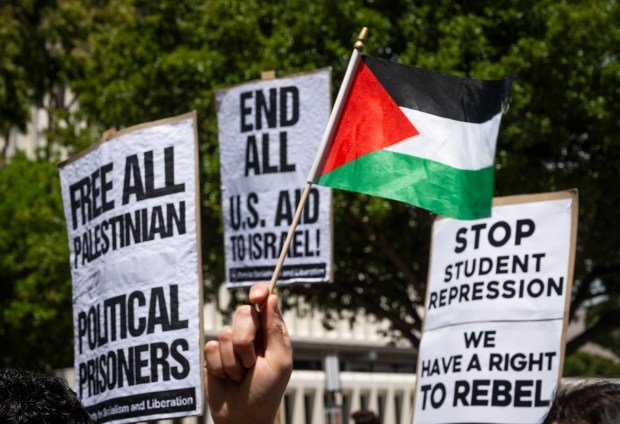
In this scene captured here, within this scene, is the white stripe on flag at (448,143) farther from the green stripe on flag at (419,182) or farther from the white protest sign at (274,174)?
the white protest sign at (274,174)

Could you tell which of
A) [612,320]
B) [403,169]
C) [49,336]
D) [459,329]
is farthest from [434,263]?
[49,336]

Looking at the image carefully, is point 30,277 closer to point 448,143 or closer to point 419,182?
point 448,143

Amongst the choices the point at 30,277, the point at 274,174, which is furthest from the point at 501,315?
the point at 30,277

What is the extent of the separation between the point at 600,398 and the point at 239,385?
82 centimetres

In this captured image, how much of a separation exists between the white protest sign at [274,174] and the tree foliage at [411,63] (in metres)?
7.37

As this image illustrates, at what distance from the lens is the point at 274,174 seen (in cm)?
799

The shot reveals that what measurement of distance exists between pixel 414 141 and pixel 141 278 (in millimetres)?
1963

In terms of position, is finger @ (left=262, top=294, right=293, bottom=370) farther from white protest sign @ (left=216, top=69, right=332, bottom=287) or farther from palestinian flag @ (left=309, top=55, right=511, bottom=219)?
white protest sign @ (left=216, top=69, right=332, bottom=287)

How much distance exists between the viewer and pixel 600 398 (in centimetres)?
260

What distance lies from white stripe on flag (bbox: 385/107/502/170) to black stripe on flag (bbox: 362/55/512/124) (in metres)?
0.03

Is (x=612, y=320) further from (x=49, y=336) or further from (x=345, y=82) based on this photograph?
(x=345, y=82)

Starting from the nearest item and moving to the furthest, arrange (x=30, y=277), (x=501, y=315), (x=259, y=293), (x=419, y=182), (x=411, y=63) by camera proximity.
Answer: (x=259, y=293) < (x=419, y=182) < (x=501, y=315) < (x=411, y=63) < (x=30, y=277)

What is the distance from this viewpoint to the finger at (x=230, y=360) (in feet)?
9.09

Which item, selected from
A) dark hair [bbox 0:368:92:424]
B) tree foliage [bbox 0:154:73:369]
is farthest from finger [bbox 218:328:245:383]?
tree foliage [bbox 0:154:73:369]
